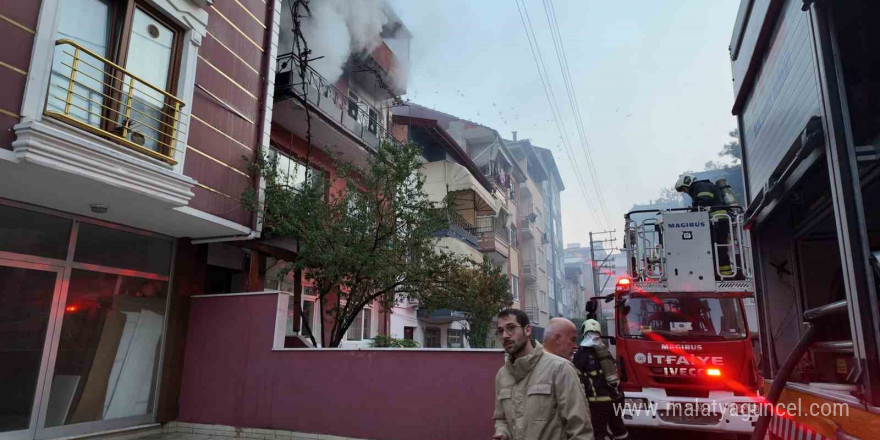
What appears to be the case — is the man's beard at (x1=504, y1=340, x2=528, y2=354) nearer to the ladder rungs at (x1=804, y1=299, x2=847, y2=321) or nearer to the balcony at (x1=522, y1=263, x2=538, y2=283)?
the ladder rungs at (x1=804, y1=299, x2=847, y2=321)

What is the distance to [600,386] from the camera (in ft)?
18.4

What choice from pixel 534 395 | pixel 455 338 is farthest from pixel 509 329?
pixel 455 338

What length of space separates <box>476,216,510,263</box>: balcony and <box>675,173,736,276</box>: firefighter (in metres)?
18.4

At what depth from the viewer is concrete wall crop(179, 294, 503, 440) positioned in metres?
7.08

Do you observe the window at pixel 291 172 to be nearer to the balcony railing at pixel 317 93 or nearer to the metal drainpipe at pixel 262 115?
the metal drainpipe at pixel 262 115

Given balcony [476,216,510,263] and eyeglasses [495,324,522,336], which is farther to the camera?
balcony [476,216,510,263]

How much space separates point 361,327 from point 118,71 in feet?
34.7

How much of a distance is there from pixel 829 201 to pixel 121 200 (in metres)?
8.07

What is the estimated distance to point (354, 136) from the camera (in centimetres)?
1416

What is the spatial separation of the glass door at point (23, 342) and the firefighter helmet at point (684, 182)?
32.1 ft

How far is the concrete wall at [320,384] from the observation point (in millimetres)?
7078

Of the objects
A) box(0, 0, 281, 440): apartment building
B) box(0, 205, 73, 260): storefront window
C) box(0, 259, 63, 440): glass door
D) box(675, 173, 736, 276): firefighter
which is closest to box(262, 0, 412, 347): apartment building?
box(0, 0, 281, 440): apartment building

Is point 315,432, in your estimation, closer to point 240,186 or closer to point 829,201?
point 240,186

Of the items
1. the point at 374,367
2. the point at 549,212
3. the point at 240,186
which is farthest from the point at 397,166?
the point at 549,212
